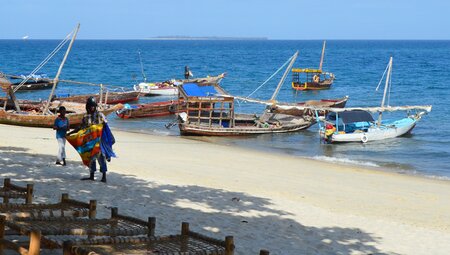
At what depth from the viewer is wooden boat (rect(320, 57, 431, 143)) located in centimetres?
2833

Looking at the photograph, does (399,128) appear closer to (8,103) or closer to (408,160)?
(408,160)

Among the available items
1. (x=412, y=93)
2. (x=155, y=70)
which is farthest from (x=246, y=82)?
(x=155, y=70)

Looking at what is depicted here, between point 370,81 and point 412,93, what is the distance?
14818 mm

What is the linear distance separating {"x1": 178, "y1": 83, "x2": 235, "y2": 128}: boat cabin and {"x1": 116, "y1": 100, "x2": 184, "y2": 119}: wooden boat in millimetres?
4518

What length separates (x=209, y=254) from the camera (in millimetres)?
6652

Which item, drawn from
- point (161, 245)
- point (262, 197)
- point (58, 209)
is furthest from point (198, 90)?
point (161, 245)

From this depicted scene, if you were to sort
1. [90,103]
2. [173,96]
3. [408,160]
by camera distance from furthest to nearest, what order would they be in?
[173,96] → [408,160] → [90,103]

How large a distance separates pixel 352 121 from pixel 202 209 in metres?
18.9

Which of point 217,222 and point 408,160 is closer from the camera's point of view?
point 217,222

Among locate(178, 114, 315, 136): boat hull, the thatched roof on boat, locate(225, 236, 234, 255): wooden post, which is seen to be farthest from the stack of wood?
the thatched roof on boat

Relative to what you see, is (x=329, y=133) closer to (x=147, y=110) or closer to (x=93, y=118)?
(x=147, y=110)

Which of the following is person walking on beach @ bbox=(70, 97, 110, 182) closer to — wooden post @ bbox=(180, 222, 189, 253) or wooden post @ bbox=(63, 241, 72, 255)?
wooden post @ bbox=(180, 222, 189, 253)

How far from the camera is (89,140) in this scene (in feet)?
41.7

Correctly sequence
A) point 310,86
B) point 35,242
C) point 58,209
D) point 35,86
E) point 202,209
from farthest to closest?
1. point 310,86
2. point 35,86
3. point 202,209
4. point 58,209
5. point 35,242
